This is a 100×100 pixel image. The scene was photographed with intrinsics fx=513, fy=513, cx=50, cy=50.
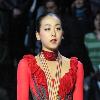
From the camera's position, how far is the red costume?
4.15m

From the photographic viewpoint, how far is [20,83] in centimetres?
416

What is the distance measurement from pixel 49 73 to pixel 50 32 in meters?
0.34

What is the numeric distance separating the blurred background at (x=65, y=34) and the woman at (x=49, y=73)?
2.85 m

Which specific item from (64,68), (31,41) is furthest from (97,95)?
(64,68)

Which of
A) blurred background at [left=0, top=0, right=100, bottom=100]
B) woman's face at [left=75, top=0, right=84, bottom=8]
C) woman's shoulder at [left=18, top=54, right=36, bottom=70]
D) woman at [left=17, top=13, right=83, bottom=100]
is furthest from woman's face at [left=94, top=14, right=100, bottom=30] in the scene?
woman's shoulder at [left=18, top=54, right=36, bottom=70]

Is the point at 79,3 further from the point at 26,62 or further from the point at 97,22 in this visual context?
the point at 26,62

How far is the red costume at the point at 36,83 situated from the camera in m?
Result: 4.15

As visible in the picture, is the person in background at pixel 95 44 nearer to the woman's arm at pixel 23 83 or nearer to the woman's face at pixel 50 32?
the woman's face at pixel 50 32

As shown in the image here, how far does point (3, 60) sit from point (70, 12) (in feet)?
4.57

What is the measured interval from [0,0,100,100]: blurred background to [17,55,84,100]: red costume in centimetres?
290

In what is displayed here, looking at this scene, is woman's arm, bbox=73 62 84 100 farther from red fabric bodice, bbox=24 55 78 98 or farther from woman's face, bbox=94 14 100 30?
woman's face, bbox=94 14 100 30

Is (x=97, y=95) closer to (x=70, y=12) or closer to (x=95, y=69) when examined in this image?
(x=95, y=69)

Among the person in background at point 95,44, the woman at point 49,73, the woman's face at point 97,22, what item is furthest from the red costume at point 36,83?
the woman's face at point 97,22

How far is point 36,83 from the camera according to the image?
13.7 feet
